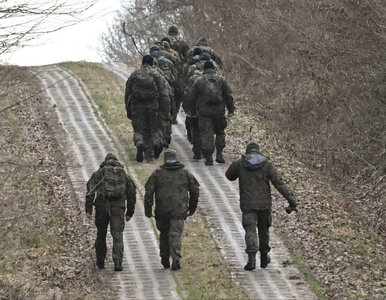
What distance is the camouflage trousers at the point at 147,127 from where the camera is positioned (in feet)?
76.8

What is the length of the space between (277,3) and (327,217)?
17490mm

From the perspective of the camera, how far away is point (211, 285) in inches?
627

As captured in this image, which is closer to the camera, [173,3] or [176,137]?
[176,137]

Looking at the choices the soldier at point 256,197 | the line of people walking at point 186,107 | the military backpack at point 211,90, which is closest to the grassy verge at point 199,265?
the soldier at point 256,197

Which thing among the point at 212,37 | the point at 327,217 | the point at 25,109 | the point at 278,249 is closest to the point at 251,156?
the point at 278,249

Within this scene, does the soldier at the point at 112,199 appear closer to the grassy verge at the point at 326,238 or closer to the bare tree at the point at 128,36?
the grassy verge at the point at 326,238

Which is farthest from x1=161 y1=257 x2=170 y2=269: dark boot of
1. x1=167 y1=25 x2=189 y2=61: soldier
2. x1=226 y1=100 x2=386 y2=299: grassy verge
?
x1=167 y1=25 x2=189 y2=61: soldier

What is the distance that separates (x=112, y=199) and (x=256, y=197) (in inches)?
93.8

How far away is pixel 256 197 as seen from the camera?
16766 millimetres

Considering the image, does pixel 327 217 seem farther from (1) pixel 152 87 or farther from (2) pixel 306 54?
(2) pixel 306 54

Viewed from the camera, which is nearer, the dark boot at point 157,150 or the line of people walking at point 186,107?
the line of people walking at point 186,107

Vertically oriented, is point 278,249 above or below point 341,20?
below

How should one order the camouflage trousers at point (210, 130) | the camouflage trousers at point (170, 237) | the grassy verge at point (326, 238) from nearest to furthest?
1. the grassy verge at point (326, 238)
2. the camouflage trousers at point (170, 237)
3. the camouflage trousers at point (210, 130)

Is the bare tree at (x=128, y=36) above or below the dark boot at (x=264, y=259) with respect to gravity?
below
